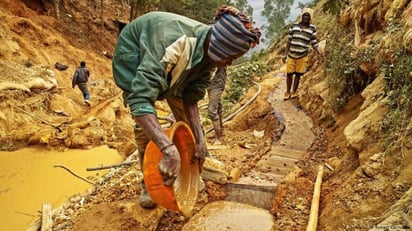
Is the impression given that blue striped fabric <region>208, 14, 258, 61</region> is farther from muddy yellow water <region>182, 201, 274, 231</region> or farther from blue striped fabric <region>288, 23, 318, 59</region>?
blue striped fabric <region>288, 23, 318, 59</region>

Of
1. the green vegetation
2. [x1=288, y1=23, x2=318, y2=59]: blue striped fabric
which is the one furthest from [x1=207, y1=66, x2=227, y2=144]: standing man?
the green vegetation

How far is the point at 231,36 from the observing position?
7.30 feet

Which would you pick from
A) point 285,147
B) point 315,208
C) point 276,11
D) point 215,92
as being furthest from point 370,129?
point 276,11

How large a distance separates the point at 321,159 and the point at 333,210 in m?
1.61

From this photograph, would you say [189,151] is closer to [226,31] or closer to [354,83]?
[226,31]

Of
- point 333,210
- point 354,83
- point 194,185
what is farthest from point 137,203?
point 354,83

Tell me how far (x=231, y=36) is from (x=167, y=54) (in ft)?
1.32

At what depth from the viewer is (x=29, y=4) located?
16.7m

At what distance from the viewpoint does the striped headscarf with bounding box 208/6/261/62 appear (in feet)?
7.34

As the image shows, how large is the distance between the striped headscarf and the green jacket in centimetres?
14

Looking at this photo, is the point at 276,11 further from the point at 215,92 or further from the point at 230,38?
the point at 230,38

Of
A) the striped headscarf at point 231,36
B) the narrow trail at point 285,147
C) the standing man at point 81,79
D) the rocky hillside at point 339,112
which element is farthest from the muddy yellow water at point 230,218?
the standing man at point 81,79

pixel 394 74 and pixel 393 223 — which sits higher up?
pixel 394 74

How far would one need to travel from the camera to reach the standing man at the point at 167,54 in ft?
7.25
